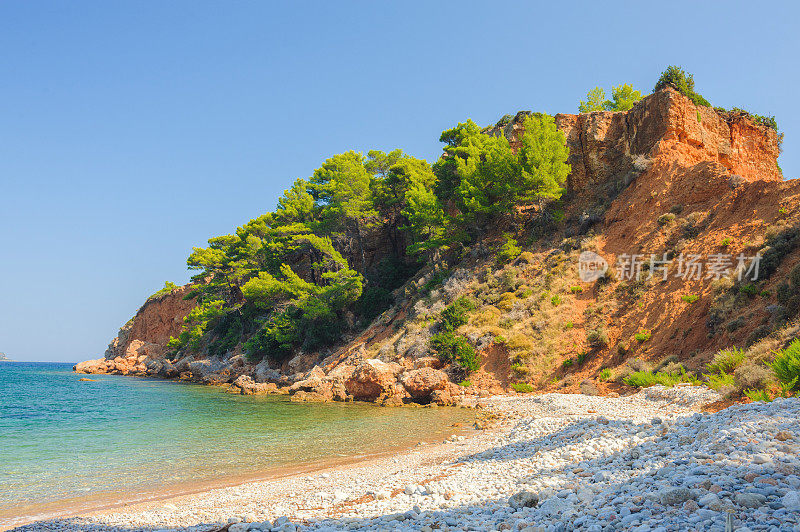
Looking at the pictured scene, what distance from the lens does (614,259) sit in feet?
82.6

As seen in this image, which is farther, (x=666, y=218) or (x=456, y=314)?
(x=456, y=314)

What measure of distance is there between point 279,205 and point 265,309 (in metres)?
10.5

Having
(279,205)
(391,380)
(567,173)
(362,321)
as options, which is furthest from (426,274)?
(279,205)

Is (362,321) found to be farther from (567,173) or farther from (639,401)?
(639,401)

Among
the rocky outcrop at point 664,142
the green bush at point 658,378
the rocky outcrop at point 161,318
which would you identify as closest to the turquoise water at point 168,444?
the green bush at point 658,378

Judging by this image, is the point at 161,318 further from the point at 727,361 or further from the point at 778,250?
the point at 778,250

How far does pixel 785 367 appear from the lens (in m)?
9.13

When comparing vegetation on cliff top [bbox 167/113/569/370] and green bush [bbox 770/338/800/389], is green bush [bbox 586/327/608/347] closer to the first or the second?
vegetation on cliff top [bbox 167/113/569/370]

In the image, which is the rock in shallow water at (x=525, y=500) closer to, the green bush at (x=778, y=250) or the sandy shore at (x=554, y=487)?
the sandy shore at (x=554, y=487)

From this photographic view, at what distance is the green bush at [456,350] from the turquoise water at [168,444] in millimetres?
5249

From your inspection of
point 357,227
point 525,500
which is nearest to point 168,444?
point 525,500

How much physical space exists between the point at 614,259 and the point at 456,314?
9.10 metres

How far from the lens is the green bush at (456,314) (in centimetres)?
2638

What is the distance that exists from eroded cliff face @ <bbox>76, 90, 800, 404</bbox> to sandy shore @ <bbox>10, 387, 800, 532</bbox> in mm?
8674
